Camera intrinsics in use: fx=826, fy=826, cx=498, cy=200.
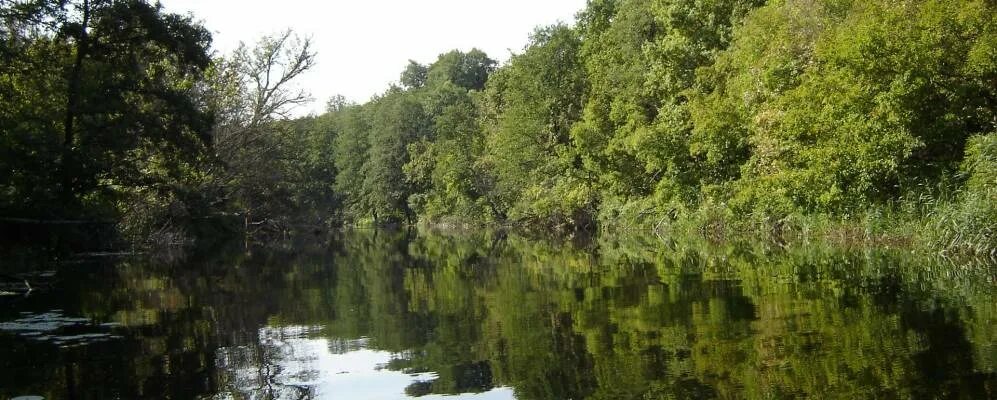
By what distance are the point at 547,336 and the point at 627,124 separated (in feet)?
102

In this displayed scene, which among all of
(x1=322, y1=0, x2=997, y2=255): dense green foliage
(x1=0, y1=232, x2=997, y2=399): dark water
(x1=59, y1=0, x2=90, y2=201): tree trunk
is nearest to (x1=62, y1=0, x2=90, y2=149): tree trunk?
(x1=59, y1=0, x2=90, y2=201): tree trunk

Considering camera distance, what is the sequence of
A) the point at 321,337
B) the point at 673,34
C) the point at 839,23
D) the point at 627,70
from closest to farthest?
the point at 321,337
the point at 839,23
the point at 673,34
the point at 627,70

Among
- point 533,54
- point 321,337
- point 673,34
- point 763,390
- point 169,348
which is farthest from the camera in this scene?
point 533,54

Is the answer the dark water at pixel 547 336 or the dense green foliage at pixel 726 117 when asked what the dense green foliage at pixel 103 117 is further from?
the dense green foliage at pixel 726 117

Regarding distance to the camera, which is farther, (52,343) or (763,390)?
(52,343)

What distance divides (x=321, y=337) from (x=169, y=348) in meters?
2.04

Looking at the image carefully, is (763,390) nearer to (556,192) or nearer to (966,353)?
(966,353)

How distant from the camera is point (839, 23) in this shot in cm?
2453

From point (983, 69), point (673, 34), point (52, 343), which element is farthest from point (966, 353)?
point (673, 34)

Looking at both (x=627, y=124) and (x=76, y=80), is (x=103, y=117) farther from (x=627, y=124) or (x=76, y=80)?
(x=627, y=124)

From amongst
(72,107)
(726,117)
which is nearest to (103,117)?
(72,107)

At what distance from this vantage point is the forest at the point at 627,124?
2106 cm

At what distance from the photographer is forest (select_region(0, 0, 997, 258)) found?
2106 centimetres

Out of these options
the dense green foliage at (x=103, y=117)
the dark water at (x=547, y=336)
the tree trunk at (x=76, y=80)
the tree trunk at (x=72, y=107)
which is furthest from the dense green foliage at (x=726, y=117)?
the tree trunk at (x=76, y=80)
